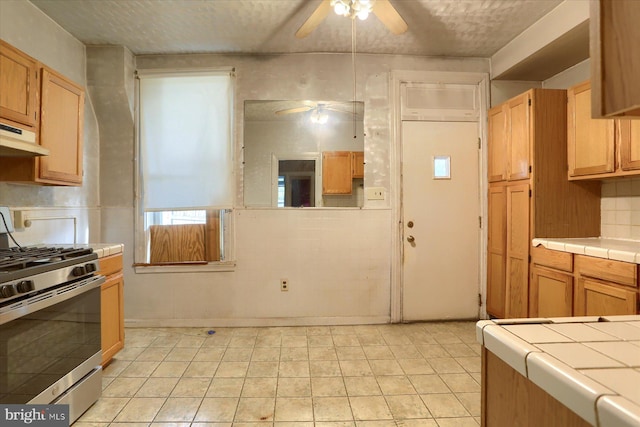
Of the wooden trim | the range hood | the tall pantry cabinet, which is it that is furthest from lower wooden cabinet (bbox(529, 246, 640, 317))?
the range hood

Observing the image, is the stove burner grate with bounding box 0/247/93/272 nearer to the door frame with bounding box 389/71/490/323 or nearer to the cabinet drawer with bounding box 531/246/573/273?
the door frame with bounding box 389/71/490/323

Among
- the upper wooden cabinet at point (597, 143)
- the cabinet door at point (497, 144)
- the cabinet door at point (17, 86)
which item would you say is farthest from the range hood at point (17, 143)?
the upper wooden cabinet at point (597, 143)

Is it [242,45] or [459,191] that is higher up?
[242,45]

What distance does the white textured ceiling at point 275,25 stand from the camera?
231 centimetres

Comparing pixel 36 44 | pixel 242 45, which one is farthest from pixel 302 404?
pixel 36 44

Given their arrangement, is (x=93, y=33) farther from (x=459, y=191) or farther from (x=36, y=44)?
(x=459, y=191)

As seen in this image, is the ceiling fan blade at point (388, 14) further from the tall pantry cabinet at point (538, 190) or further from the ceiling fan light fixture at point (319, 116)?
the tall pantry cabinet at point (538, 190)

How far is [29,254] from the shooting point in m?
1.73

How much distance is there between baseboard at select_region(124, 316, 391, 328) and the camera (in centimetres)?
298

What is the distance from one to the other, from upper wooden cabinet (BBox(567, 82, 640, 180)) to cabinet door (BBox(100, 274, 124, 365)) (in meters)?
3.61

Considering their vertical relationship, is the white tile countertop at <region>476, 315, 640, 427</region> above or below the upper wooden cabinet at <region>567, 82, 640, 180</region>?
below

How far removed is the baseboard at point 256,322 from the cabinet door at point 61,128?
1.48 m

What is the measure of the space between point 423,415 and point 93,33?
3.81 metres

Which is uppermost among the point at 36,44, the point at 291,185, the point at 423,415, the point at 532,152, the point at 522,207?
the point at 36,44
